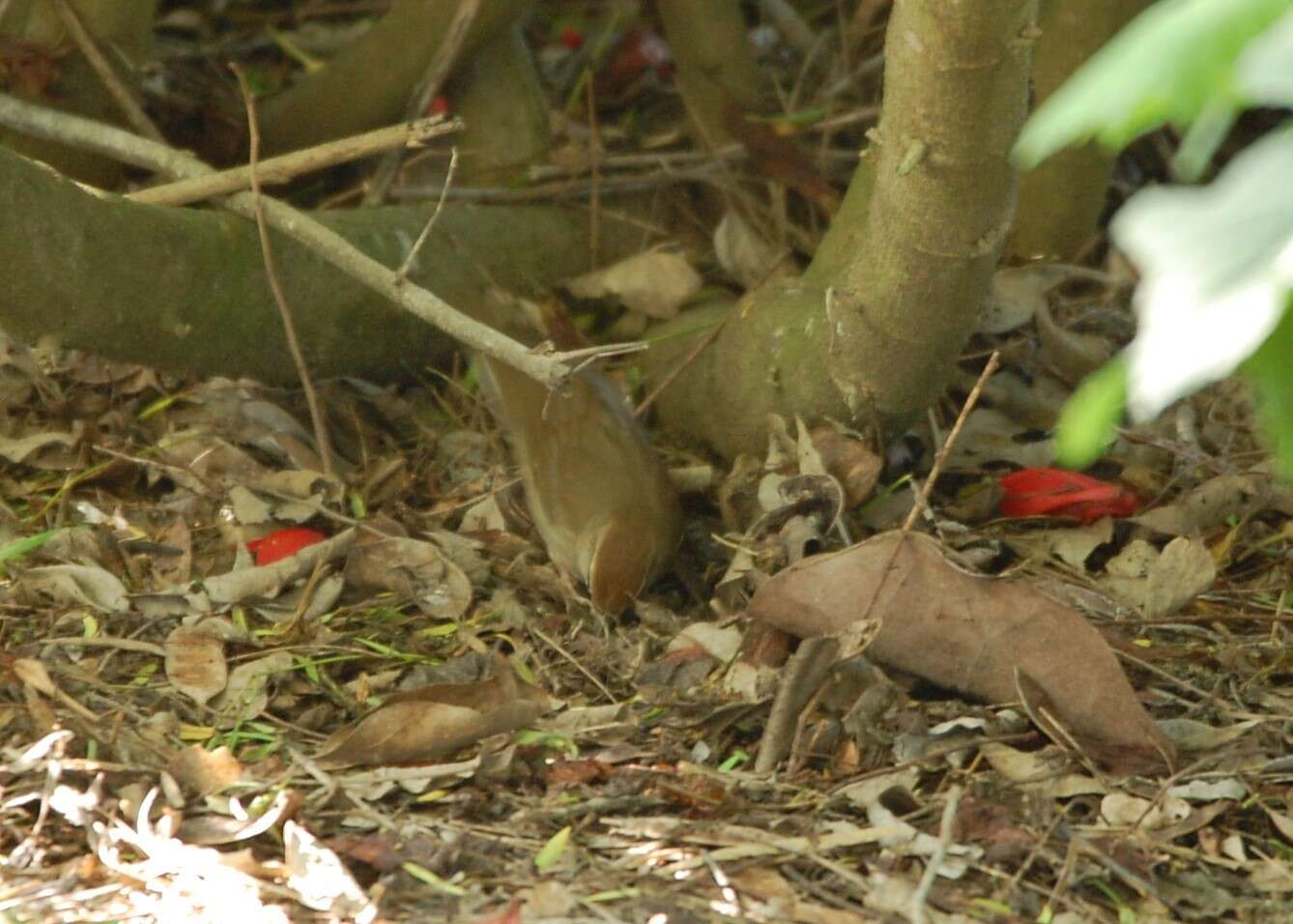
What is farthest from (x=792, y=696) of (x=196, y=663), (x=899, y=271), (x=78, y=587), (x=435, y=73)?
(x=435, y=73)

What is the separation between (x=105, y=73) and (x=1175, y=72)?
2430 millimetres

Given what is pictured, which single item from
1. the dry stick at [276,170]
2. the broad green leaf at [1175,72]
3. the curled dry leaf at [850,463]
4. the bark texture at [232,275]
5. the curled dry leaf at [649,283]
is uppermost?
the broad green leaf at [1175,72]

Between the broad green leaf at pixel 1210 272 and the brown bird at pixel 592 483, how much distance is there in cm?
157

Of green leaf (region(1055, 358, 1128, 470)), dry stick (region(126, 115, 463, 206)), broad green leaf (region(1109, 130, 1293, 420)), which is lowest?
dry stick (region(126, 115, 463, 206))

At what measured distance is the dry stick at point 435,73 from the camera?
275 centimetres

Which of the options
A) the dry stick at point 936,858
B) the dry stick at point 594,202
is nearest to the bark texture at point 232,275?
the dry stick at point 594,202

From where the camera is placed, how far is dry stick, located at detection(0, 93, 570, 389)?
1887 millimetres

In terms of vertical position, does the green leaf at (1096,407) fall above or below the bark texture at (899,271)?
above

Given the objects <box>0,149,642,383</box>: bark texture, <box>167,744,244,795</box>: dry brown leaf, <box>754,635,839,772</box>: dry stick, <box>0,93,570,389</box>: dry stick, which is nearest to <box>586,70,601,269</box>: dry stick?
<box>0,149,642,383</box>: bark texture

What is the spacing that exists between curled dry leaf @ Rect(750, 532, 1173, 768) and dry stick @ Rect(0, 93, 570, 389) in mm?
411

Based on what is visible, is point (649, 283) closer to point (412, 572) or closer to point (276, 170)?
point (276, 170)

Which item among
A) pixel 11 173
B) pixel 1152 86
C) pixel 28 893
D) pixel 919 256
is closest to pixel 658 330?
pixel 919 256

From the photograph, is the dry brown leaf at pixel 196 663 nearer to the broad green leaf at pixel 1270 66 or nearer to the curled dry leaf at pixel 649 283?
the curled dry leaf at pixel 649 283

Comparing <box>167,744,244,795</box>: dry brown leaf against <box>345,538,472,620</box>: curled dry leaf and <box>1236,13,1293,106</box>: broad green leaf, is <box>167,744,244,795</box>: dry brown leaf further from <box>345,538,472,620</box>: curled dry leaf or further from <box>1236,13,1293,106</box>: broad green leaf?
<box>1236,13,1293,106</box>: broad green leaf
